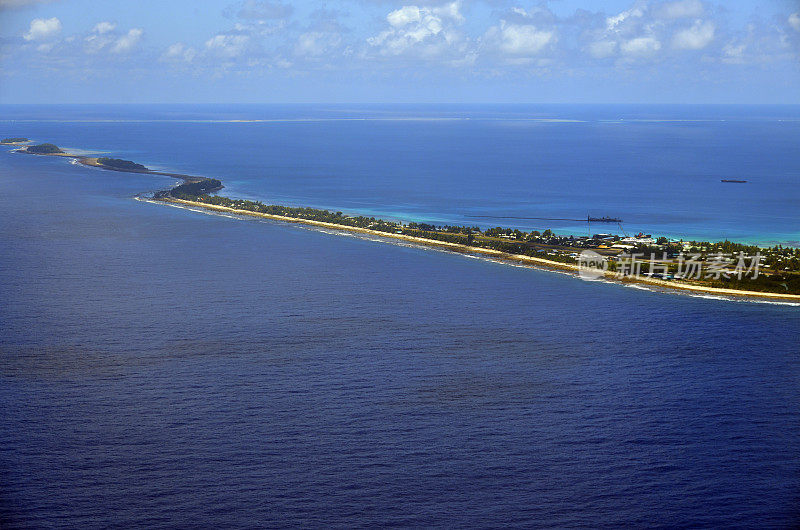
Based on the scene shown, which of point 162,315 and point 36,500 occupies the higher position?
point 162,315

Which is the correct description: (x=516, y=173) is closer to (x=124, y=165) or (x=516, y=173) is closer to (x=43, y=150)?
(x=124, y=165)

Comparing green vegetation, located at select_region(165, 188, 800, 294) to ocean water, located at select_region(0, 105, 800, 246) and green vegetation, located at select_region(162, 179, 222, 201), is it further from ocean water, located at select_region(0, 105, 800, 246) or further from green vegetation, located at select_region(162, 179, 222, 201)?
green vegetation, located at select_region(162, 179, 222, 201)

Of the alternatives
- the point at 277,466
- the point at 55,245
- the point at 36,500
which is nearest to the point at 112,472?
the point at 36,500

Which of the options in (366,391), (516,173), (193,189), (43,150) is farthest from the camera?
(43,150)

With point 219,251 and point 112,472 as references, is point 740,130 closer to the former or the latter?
point 219,251

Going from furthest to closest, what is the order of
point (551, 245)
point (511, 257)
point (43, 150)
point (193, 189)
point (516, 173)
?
point (43, 150) → point (516, 173) → point (193, 189) → point (551, 245) → point (511, 257)

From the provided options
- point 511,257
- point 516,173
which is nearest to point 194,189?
point 511,257
